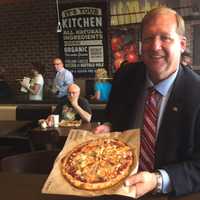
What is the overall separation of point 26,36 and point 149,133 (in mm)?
6657

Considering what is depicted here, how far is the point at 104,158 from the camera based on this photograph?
1.32 m

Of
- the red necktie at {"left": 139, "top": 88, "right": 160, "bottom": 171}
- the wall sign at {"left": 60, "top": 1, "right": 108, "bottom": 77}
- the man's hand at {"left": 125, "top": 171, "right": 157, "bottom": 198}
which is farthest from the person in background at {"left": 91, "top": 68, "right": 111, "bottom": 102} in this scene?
the man's hand at {"left": 125, "top": 171, "right": 157, "bottom": 198}

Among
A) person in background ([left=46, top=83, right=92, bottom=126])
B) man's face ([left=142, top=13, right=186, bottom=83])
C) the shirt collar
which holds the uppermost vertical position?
man's face ([left=142, top=13, right=186, bottom=83])

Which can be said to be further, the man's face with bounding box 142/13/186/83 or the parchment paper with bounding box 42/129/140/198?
the man's face with bounding box 142/13/186/83

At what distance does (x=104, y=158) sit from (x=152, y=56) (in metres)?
0.39

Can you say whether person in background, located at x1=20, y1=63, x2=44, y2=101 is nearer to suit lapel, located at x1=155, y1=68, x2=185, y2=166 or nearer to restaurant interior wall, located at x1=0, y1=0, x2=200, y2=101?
restaurant interior wall, located at x1=0, y1=0, x2=200, y2=101

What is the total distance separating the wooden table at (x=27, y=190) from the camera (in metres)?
1.27

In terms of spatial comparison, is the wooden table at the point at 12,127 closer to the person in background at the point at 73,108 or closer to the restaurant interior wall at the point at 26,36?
the person in background at the point at 73,108

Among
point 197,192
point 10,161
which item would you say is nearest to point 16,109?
point 10,161

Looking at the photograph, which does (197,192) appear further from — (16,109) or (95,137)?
(16,109)

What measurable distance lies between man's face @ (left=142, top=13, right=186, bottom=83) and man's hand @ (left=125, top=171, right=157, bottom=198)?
0.40 meters

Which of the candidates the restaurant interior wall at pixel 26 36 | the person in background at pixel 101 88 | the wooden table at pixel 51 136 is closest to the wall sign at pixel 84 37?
the restaurant interior wall at pixel 26 36

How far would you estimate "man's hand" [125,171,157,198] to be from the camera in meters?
1.19

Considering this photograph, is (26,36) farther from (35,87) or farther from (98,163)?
(98,163)
